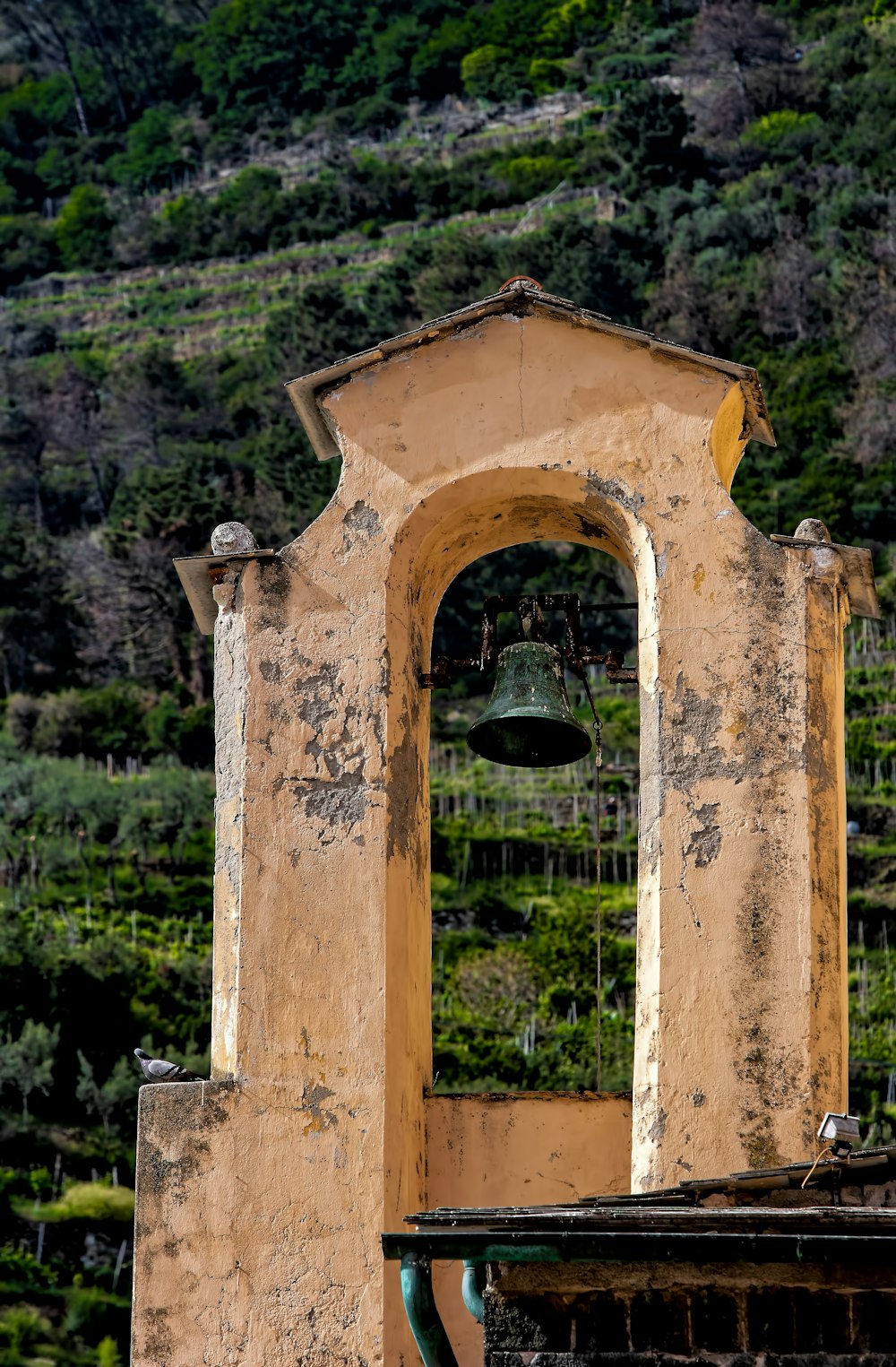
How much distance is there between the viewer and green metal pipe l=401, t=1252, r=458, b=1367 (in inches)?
252

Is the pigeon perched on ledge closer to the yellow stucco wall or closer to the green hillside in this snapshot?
the yellow stucco wall

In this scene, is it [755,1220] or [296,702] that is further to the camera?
[296,702]

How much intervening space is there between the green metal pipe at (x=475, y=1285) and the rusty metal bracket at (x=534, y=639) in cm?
287

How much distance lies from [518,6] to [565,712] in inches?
3244

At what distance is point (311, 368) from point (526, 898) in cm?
2361

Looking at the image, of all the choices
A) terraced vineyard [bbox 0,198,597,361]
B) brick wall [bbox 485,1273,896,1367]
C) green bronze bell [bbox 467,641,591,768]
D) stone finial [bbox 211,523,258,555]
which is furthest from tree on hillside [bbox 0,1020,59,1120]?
terraced vineyard [bbox 0,198,597,361]

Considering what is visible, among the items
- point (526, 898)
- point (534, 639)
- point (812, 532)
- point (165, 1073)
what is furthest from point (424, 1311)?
point (526, 898)

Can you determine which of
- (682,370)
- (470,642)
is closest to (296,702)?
(682,370)

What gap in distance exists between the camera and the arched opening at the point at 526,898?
34312mm

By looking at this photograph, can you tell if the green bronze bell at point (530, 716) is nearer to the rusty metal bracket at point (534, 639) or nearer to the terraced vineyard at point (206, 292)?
the rusty metal bracket at point (534, 639)

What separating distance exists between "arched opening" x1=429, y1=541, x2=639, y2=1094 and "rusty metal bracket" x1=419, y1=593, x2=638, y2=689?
75.0ft

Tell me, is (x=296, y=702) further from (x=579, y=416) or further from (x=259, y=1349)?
(x=259, y=1349)

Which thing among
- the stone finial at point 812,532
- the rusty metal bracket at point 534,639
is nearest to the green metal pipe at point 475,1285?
the rusty metal bracket at point 534,639

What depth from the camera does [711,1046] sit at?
306 inches
